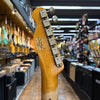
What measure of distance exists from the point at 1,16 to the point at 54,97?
2717mm

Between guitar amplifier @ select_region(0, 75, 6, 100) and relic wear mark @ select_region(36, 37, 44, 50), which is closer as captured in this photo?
relic wear mark @ select_region(36, 37, 44, 50)

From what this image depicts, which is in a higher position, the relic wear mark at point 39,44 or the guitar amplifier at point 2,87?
the relic wear mark at point 39,44

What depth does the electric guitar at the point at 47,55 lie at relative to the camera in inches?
62.7

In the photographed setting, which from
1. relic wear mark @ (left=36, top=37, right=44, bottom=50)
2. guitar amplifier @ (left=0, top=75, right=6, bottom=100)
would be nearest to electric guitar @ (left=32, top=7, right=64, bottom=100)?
relic wear mark @ (left=36, top=37, right=44, bottom=50)

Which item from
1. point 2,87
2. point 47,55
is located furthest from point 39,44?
point 2,87

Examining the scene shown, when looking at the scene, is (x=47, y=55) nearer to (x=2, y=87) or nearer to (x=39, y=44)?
(x=39, y=44)

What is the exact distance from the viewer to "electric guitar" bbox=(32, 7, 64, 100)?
5.23ft

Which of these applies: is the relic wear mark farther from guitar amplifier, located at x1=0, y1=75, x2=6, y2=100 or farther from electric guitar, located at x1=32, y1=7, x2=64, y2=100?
guitar amplifier, located at x1=0, y1=75, x2=6, y2=100

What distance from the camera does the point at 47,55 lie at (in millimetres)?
1611

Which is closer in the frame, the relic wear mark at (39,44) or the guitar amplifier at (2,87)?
the relic wear mark at (39,44)

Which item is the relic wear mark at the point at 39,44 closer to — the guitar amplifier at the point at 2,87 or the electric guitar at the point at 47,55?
the electric guitar at the point at 47,55

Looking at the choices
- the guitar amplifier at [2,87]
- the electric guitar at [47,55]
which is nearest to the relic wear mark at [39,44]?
the electric guitar at [47,55]

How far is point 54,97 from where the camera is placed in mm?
1604

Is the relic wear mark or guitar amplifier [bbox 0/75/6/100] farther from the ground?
the relic wear mark
